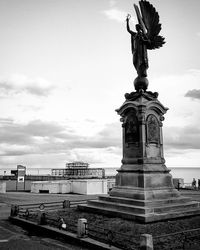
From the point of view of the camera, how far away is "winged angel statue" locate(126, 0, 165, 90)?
17.2m

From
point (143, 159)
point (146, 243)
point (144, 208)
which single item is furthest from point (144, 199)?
point (146, 243)

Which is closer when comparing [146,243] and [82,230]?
[146,243]

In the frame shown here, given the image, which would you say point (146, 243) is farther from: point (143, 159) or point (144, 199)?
point (143, 159)

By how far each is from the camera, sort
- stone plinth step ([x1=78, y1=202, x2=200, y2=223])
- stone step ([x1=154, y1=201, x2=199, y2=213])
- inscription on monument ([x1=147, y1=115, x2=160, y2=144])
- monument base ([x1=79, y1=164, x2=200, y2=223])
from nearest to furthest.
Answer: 1. stone plinth step ([x1=78, y1=202, x2=200, y2=223])
2. monument base ([x1=79, y1=164, x2=200, y2=223])
3. stone step ([x1=154, y1=201, x2=199, y2=213])
4. inscription on monument ([x1=147, y1=115, x2=160, y2=144])

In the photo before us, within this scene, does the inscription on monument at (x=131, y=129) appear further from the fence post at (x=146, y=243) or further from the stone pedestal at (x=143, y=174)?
the fence post at (x=146, y=243)

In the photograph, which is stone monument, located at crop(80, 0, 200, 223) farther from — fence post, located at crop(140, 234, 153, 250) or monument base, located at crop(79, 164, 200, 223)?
fence post, located at crop(140, 234, 153, 250)

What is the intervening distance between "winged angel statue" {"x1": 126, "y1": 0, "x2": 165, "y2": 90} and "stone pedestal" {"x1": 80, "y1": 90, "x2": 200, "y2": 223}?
2.49 metres

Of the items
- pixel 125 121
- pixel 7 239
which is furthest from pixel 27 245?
pixel 125 121

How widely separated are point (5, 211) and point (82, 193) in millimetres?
13874

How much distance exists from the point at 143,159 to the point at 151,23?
905 centimetres

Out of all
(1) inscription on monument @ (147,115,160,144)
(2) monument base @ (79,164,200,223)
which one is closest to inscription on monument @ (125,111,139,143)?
(1) inscription on monument @ (147,115,160,144)

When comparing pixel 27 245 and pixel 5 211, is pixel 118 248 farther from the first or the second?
pixel 5 211

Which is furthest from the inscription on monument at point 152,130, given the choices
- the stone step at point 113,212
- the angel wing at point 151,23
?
the angel wing at point 151,23

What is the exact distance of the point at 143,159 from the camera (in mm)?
14969
